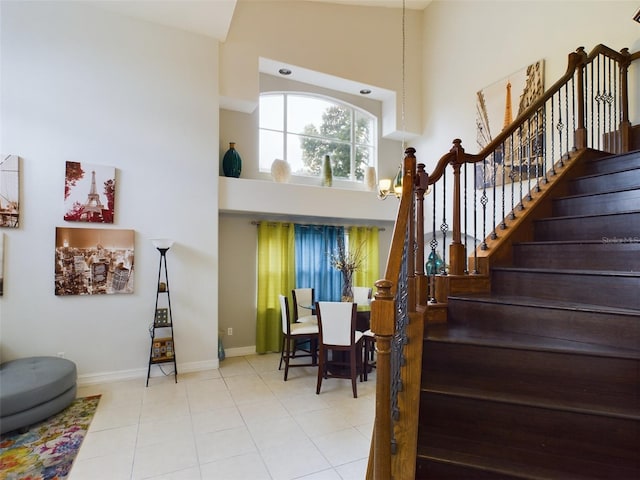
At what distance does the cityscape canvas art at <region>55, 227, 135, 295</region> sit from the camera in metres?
3.66

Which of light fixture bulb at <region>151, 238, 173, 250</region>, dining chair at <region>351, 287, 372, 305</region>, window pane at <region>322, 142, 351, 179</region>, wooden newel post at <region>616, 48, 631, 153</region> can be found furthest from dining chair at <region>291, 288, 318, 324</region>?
wooden newel post at <region>616, 48, 631, 153</region>

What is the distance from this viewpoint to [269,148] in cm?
536

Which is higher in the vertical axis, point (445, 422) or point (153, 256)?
point (153, 256)

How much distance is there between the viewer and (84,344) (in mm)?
3742

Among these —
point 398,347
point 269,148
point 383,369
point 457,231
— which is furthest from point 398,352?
point 269,148

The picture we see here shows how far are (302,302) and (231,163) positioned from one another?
7.55ft

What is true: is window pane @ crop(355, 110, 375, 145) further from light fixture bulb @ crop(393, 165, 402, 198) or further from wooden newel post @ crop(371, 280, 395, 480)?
wooden newel post @ crop(371, 280, 395, 480)

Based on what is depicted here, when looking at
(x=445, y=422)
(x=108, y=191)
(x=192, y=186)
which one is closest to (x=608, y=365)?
(x=445, y=422)

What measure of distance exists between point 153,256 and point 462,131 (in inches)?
189

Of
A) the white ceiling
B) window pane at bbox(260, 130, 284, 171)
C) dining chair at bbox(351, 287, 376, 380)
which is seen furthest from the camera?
window pane at bbox(260, 130, 284, 171)

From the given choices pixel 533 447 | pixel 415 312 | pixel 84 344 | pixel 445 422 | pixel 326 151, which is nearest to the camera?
pixel 533 447

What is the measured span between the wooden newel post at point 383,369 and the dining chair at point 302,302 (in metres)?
3.37

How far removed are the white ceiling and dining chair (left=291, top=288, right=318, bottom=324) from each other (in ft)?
12.1

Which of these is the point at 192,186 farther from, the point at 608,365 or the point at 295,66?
the point at 608,365
